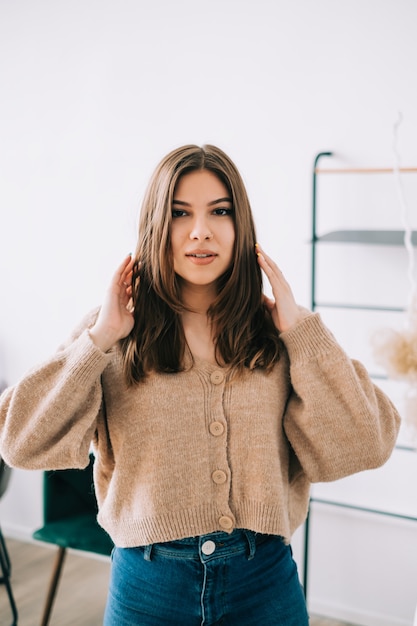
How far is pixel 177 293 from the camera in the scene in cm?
147

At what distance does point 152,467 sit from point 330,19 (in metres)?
1.66

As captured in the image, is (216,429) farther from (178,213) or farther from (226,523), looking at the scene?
(178,213)

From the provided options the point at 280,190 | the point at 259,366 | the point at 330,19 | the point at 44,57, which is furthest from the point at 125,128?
the point at 259,366

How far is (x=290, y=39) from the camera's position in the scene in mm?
2500

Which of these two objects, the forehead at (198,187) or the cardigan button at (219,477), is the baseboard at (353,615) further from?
the forehead at (198,187)

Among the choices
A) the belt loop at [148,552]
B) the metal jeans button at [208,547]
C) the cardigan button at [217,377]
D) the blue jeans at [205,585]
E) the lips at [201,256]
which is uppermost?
the lips at [201,256]

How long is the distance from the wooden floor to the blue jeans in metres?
1.40

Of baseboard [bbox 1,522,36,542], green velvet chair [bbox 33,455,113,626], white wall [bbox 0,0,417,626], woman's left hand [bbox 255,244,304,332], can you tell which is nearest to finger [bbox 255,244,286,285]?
woman's left hand [bbox 255,244,304,332]

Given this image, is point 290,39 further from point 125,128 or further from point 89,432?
point 89,432

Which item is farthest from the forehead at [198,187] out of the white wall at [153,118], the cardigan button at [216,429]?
the white wall at [153,118]

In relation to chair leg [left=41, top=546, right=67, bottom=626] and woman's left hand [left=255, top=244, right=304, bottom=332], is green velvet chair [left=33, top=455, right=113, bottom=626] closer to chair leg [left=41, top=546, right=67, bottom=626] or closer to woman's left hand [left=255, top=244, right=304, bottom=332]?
chair leg [left=41, top=546, right=67, bottom=626]

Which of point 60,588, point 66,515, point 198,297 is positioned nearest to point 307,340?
point 198,297

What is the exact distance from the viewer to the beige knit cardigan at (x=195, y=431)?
1386 mm

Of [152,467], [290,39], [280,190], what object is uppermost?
[290,39]
